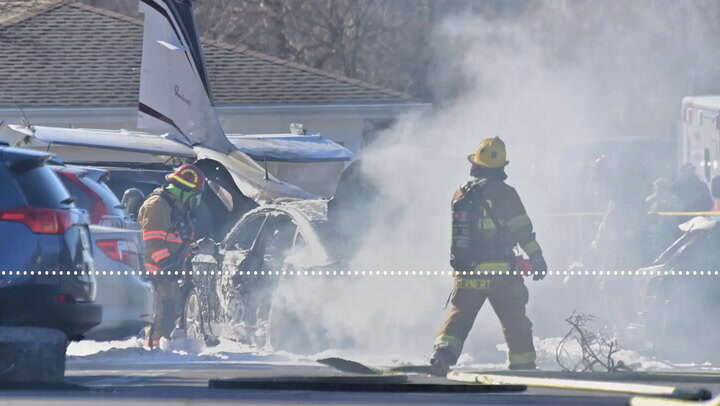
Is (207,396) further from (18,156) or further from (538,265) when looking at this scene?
(538,265)

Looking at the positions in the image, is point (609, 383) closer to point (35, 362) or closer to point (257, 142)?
point (35, 362)

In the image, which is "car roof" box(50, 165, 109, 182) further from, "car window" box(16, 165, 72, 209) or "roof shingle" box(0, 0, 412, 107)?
"roof shingle" box(0, 0, 412, 107)

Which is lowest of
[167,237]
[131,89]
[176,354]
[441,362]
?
[176,354]

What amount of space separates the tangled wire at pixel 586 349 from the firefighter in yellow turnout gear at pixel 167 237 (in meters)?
3.43

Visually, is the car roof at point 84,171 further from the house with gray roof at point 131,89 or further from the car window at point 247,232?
the house with gray roof at point 131,89

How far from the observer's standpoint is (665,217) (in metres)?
15.0

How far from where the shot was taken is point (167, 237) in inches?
599

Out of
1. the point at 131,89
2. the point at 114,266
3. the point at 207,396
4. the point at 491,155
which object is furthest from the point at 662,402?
the point at 131,89

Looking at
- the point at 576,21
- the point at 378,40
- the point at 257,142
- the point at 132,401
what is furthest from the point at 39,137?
the point at 378,40

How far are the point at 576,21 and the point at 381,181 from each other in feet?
67.9

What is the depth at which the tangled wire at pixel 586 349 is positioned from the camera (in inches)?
510

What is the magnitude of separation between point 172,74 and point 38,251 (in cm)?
1533

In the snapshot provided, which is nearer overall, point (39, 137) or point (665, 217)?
point (665, 217)

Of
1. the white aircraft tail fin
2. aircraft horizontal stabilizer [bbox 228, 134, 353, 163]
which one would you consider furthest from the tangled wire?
the white aircraft tail fin
